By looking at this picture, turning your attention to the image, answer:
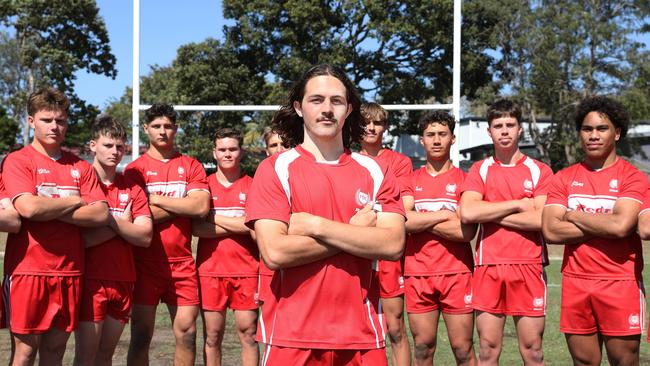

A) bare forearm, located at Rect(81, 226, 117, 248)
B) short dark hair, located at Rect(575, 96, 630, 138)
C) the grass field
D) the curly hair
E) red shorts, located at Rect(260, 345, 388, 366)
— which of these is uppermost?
short dark hair, located at Rect(575, 96, 630, 138)

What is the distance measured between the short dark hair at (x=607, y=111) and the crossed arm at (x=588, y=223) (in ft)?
1.85

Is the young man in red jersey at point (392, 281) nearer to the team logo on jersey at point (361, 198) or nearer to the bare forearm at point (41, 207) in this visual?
the bare forearm at point (41, 207)

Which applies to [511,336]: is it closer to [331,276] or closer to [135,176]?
[135,176]

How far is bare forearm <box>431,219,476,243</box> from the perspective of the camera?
5.58 meters

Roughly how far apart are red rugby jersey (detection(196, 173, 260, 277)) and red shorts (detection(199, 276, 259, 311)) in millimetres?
46

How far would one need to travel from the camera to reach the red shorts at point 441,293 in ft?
18.7

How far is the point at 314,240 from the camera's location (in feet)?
10.7

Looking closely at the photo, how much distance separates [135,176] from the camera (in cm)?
577

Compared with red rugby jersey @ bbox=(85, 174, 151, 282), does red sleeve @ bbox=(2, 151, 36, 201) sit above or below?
above

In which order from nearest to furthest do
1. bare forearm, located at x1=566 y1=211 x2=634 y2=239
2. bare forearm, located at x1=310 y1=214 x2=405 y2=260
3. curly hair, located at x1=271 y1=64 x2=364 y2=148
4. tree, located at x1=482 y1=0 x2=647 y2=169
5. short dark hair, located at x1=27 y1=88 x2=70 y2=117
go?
bare forearm, located at x1=310 y1=214 x2=405 y2=260 < curly hair, located at x1=271 y1=64 x2=364 y2=148 < bare forearm, located at x1=566 y1=211 x2=634 y2=239 < short dark hair, located at x1=27 y1=88 x2=70 y2=117 < tree, located at x1=482 y1=0 x2=647 y2=169

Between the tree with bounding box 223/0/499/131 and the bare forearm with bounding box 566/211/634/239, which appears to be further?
the tree with bounding box 223/0/499/131

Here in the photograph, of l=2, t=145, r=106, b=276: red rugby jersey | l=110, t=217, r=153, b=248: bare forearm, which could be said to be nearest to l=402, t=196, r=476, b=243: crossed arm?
l=110, t=217, r=153, b=248: bare forearm

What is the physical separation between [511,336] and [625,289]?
134 inches

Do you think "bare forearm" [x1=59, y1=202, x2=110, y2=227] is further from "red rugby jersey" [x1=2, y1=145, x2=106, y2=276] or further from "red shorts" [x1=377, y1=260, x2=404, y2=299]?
"red shorts" [x1=377, y1=260, x2=404, y2=299]
